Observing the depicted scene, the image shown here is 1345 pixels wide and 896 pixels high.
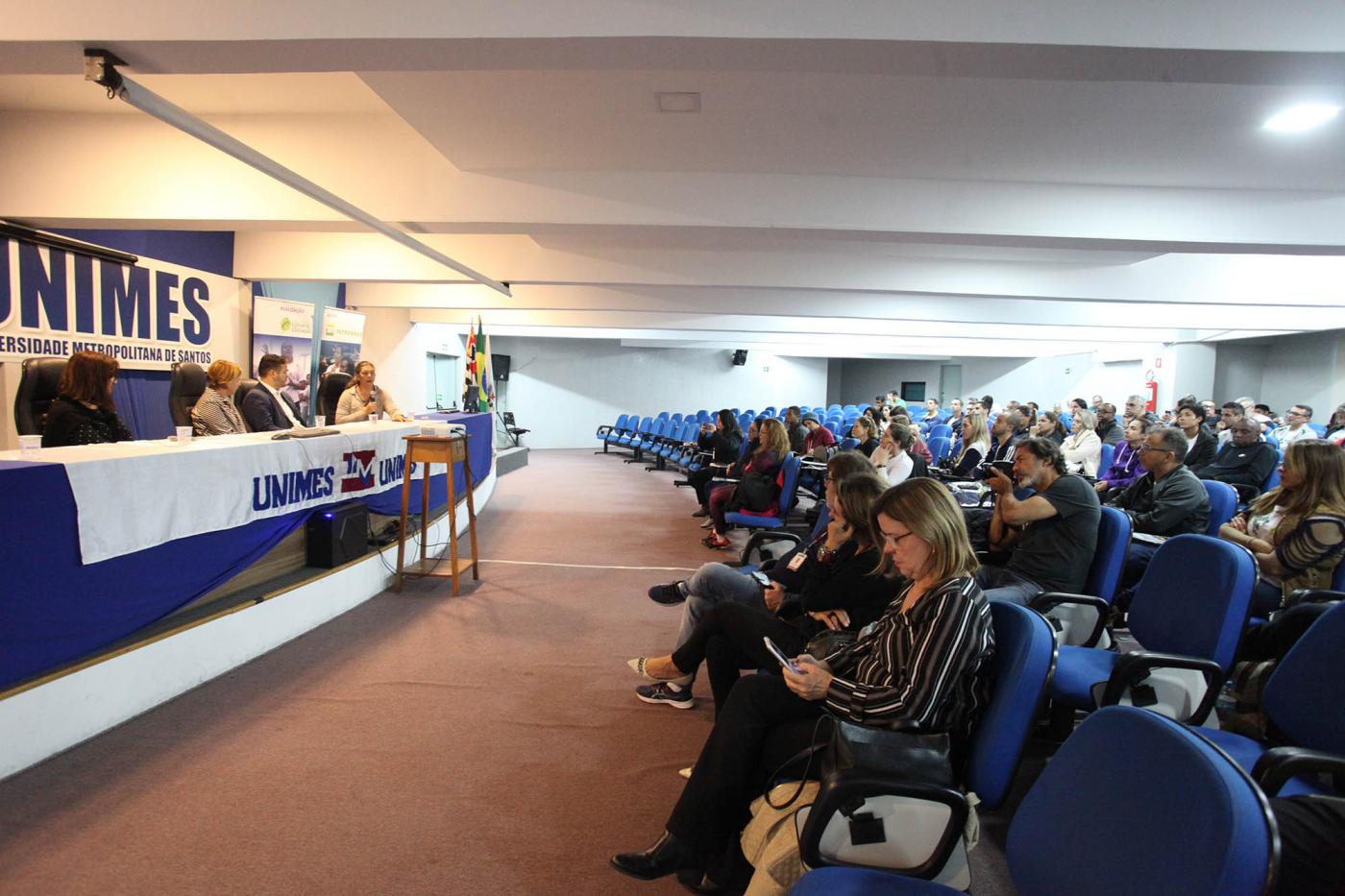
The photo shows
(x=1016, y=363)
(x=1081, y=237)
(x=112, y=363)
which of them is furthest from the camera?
(x=1016, y=363)

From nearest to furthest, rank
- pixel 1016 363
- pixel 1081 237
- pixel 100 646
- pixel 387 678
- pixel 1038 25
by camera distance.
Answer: pixel 1038 25, pixel 100 646, pixel 387 678, pixel 1081 237, pixel 1016 363

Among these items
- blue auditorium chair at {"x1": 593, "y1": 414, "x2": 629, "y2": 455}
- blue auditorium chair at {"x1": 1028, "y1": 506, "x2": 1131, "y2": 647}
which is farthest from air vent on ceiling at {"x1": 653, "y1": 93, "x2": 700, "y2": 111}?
blue auditorium chair at {"x1": 593, "y1": 414, "x2": 629, "y2": 455}

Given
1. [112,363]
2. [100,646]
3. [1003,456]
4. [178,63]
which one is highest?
[178,63]

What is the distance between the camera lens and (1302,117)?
3676 mm

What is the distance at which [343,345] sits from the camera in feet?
29.6

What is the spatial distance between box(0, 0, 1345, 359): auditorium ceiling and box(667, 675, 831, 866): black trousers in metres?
2.13

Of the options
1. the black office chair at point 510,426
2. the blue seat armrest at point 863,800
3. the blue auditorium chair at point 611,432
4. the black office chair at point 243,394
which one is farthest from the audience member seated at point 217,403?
the blue auditorium chair at point 611,432

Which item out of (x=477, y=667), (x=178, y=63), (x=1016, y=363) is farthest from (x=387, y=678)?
(x=1016, y=363)

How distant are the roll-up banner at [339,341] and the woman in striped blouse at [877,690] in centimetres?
779

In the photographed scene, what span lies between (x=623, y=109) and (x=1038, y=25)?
2.05 meters

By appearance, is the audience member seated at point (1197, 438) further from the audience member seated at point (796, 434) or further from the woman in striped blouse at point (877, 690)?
the woman in striped blouse at point (877, 690)

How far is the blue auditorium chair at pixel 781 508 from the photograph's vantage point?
578 cm

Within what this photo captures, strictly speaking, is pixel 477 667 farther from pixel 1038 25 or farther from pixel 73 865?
pixel 1038 25

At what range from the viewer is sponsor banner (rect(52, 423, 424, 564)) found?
2.79 meters
